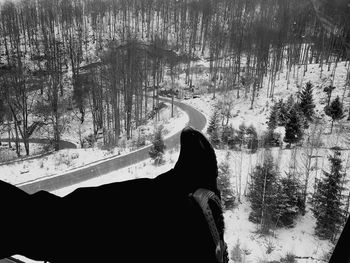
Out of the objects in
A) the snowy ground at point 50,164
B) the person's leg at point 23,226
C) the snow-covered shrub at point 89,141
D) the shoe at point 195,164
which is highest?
the shoe at point 195,164

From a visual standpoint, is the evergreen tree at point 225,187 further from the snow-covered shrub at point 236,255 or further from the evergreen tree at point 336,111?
the evergreen tree at point 336,111

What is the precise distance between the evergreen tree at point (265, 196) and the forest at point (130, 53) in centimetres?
652

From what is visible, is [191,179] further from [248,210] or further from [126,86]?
[126,86]

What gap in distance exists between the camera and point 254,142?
1019 centimetres

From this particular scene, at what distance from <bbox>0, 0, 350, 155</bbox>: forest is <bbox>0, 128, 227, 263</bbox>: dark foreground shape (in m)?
12.2

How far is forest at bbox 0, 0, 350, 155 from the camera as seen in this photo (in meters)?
15.8

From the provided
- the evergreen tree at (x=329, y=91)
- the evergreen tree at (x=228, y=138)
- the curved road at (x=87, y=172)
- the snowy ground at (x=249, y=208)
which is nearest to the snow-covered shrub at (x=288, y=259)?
the snowy ground at (x=249, y=208)

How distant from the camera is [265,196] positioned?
6.96 m

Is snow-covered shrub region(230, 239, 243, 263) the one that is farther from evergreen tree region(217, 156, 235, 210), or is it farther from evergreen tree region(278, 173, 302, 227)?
evergreen tree region(278, 173, 302, 227)

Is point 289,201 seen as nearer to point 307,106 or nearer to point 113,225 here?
point 113,225

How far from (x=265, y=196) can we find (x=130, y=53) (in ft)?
41.0

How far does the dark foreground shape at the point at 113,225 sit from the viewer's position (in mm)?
660

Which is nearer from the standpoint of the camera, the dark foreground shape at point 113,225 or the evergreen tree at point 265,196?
the dark foreground shape at point 113,225

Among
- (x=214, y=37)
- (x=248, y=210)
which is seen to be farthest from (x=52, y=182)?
(x=214, y=37)
